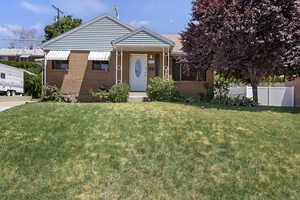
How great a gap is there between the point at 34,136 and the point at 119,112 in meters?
2.91

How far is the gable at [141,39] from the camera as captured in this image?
1423 centimetres

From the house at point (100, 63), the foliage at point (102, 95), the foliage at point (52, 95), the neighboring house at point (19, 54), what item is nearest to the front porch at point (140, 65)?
the house at point (100, 63)

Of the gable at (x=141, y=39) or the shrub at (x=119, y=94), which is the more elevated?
the gable at (x=141, y=39)

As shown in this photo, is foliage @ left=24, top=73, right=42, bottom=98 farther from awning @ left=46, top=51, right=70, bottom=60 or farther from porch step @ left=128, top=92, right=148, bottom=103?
porch step @ left=128, top=92, right=148, bottom=103

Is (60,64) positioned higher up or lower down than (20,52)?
lower down

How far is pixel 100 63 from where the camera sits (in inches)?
638

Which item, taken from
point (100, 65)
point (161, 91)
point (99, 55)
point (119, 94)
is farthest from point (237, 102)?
point (100, 65)

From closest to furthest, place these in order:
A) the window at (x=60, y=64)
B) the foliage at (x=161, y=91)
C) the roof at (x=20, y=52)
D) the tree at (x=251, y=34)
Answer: the tree at (x=251, y=34), the foliage at (x=161, y=91), the window at (x=60, y=64), the roof at (x=20, y=52)

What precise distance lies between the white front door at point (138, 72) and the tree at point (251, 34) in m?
5.08

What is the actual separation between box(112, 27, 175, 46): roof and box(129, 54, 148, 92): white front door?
6.88ft

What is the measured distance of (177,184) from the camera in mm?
5430

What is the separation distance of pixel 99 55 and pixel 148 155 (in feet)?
34.0

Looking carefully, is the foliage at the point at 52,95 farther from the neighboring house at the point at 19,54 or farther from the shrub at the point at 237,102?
the neighboring house at the point at 19,54

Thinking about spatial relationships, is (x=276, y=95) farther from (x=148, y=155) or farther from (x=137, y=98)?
(x=148, y=155)
